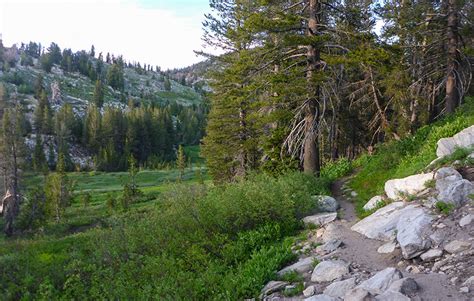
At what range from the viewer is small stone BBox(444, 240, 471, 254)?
19.7 feet

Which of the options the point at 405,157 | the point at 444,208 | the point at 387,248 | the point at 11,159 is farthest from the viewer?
the point at 11,159

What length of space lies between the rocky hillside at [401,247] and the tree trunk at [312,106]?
490 centimetres

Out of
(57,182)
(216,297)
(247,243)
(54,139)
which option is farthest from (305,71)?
(54,139)

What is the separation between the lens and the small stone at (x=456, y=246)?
6020 millimetres

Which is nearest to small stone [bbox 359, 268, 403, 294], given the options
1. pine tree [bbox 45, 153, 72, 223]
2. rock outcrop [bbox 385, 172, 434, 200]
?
rock outcrop [bbox 385, 172, 434, 200]

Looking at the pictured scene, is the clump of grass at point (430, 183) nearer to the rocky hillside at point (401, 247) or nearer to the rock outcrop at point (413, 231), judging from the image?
the rocky hillside at point (401, 247)

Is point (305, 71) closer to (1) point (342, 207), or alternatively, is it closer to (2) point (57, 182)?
(1) point (342, 207)

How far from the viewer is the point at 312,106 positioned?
584 inches

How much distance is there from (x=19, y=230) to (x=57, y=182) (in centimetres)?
499

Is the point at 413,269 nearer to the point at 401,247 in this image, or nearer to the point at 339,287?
the point at 401,247

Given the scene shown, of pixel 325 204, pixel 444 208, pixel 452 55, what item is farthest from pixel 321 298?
pixel 452 55

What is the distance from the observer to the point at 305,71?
1430 centimetres

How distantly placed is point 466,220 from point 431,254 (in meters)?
1.13

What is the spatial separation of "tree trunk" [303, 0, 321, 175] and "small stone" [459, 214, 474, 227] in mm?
7802
